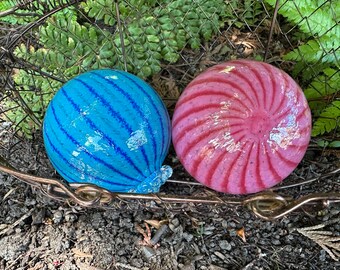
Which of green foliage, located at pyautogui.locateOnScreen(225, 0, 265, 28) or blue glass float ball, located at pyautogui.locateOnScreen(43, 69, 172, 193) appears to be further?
green foliage, located at pyautogui.locateOnScreen(225, 0, 265, 28)

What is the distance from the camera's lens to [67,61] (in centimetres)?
181

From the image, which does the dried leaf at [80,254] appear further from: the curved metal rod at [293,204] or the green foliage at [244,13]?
the green foliage at [244,13]

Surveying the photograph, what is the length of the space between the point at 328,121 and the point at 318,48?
28 cm

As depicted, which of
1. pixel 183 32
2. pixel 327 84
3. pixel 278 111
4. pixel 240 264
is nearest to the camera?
pixel 278 111

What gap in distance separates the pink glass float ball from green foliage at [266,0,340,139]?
0.40 metres

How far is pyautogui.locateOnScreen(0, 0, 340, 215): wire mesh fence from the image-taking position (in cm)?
177

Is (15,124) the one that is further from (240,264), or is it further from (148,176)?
(240,264)

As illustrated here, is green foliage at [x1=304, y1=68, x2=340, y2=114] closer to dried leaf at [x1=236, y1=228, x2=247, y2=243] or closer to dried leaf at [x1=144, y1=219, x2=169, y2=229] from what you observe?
dried leaf at [x1=236, y1=228, x2=247, y2=243]

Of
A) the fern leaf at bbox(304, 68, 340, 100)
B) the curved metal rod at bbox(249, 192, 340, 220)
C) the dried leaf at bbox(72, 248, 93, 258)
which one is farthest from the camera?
the fern leaf at bbox(304, 68, 340, 100)

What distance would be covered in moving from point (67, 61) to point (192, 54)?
19.7 inches

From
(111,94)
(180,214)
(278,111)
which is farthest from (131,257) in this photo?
(278,111)

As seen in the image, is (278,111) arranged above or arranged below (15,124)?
below

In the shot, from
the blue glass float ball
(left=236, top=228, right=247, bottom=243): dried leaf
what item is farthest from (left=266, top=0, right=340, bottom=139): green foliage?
the blue glass float ball

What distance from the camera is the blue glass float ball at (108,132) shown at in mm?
1360
